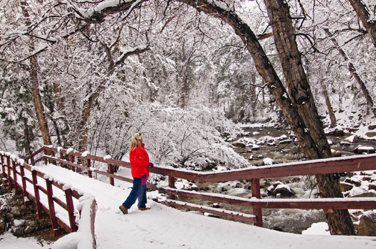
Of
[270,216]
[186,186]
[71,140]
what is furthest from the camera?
[71,140]

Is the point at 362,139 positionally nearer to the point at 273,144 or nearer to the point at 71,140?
the point at 273,144

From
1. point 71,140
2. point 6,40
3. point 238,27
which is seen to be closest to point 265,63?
point 238,27

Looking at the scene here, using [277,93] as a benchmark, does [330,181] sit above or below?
below

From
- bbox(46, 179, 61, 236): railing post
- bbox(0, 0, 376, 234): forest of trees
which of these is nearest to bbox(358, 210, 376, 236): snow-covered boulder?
bbox(0, 0, 376, 234): forest of trees

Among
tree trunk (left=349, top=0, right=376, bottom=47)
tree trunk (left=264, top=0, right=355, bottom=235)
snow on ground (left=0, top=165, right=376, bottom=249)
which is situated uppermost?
tree trunk (left=349, top=0, right=376, bottom=47)

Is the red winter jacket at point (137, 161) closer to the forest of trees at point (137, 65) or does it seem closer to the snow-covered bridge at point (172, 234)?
the snow-covered bridge at point (172, 234)

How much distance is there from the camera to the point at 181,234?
4164 mm

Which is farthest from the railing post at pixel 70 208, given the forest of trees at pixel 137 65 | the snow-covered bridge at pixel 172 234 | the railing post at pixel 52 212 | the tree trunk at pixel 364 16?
the tree trunk at pixel 364 16

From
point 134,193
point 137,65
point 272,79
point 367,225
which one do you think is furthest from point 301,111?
point 137,65

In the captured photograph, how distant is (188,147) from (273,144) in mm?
10413

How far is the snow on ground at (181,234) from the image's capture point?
10.1ft

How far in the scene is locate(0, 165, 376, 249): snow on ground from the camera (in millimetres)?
3088

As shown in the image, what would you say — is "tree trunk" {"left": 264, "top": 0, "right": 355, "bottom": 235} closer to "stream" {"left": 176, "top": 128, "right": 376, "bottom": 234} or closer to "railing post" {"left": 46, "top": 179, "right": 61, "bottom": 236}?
"stream" {"left": 176, "top": 128, "right": 376, "bottom": 234}

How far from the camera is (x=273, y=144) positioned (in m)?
20.7
